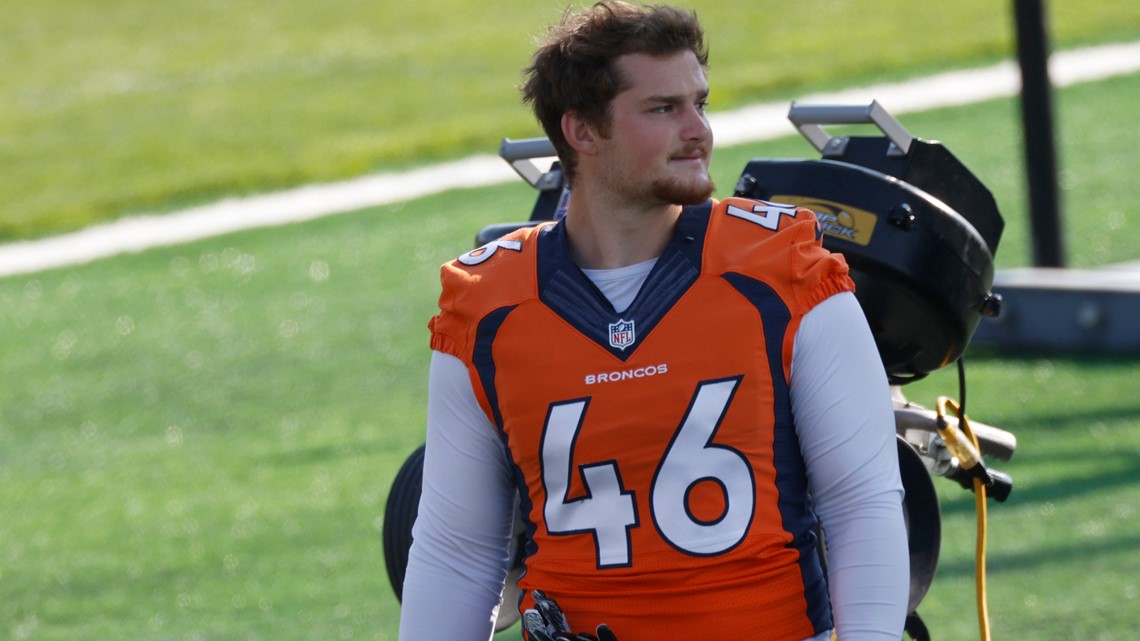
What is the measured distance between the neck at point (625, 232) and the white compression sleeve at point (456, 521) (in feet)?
0.86

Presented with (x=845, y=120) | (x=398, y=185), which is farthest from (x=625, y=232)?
(x=398, y=185)

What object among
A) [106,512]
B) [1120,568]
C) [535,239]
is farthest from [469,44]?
[535,239]

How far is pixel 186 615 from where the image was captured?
5051 millimetres

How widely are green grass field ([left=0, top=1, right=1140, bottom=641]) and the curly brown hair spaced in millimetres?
2232

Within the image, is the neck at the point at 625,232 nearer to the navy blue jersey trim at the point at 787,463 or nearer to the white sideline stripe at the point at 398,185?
the navy blue jersey trim at the point at 787,463

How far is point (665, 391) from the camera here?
7.66ft

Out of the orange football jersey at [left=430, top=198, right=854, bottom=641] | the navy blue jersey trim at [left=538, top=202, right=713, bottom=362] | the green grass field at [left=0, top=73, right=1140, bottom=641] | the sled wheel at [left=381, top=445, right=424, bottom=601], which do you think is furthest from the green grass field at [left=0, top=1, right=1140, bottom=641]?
the navy blue jersey trim at [left=538, top=202, right=713, bottom=362]

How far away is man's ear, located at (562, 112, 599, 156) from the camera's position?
96.2 inches

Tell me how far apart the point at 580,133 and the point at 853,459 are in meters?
0.59

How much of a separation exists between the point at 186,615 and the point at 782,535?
3.09 m

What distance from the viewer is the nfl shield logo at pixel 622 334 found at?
93.3 inches

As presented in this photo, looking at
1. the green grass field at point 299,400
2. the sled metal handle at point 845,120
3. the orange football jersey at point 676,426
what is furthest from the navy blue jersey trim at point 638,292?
the green grass field at point 299,400

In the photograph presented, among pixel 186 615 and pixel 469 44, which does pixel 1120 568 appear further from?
pixel 469 44

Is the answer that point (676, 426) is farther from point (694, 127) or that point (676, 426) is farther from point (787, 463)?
point (694, 127)
